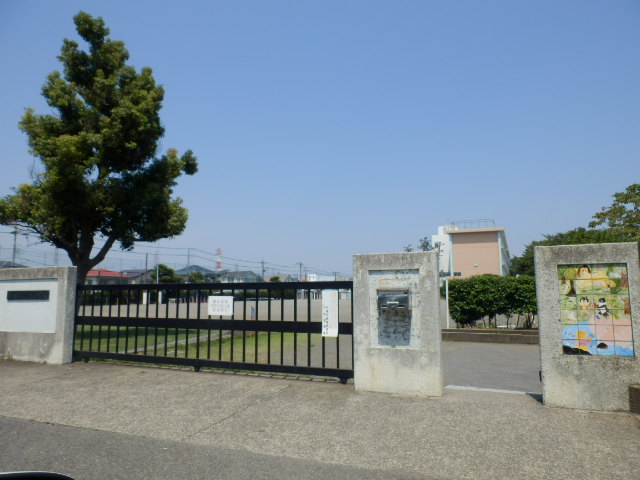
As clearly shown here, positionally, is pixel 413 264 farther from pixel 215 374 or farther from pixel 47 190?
pixel 47 190

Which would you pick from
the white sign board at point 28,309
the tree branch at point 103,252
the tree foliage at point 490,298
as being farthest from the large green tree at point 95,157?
the tree foliage at point 490,298

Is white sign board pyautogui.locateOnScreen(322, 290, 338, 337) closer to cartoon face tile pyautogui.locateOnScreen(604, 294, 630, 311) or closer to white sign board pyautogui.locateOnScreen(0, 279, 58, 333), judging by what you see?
cartoon face tile pyautogui.locateOnScreen(604, 294, 630, 311)

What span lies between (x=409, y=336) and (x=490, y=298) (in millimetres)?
12511

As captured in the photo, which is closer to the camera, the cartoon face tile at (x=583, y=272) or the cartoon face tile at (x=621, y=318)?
A: the cartoon face tile at (x=621, y=318)

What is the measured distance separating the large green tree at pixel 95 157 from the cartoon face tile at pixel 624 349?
1355 cm

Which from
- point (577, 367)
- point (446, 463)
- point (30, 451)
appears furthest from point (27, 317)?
point (577, 367)

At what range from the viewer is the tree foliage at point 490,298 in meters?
16.6

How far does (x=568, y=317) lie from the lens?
17.6 feet

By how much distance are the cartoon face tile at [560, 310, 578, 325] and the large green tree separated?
13.0 m

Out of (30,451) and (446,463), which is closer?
(446,463)

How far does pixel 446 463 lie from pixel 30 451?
3.95 meters

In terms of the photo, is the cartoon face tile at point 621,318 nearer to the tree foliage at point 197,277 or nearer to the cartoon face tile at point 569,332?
the cartoon face tile at point 569,332

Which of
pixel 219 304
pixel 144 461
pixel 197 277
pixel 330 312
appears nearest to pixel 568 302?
pixel 330 312

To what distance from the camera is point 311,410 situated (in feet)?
17.7
